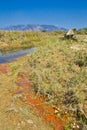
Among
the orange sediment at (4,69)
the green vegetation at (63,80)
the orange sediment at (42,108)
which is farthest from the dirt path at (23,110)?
the orange sediment at (4,69)

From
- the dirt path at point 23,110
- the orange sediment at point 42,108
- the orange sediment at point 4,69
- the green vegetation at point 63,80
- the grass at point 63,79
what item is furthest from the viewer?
the orange sediment at point 4,69

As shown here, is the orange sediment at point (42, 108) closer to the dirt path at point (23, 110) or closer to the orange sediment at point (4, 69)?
the dirt path at point (23, 110)

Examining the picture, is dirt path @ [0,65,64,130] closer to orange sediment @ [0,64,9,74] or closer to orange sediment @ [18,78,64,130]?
orange sediment @ [18,78,64,130]

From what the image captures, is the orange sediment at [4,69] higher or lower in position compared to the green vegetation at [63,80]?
lower

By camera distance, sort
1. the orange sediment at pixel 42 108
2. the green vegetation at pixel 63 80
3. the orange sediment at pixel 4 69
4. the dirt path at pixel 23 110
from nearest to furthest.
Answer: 1. the dirt path at pixel 23 110
2. the orange sediment at pixel 42 108
3. the green vegetation at pixel 63 80
4. the orange sediment at pixel 4 69

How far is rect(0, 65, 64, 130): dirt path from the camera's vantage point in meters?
16.3

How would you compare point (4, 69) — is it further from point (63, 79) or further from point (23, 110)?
point (23, 110)

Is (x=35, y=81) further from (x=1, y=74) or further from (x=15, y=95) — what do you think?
(x=1, y=74)

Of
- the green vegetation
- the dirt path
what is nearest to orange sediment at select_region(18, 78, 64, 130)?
the dirt path

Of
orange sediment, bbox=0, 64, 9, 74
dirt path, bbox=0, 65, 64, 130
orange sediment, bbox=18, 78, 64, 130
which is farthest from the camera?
orange sediment, bbox=0, 64, 9, 74

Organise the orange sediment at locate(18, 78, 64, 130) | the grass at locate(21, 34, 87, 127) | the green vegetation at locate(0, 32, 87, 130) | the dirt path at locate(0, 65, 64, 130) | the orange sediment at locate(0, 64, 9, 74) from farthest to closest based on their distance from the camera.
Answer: the orange sediment at locate(0, 64, 9, 74) < the grass at locate(21, 34, 87, 127) < the green vegetation at locate(0, 32, 87, 130) < the orange sediment at locate(18, 78, 64, 130) < the dirt path at locate(0, 65, 64, 130)

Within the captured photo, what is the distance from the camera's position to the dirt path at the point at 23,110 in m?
16.3

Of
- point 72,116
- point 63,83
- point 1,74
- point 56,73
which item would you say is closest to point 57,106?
point 72,116

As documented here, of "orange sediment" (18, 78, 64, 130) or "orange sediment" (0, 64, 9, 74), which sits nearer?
"orange sediment" (18, 78, 64, 130)
